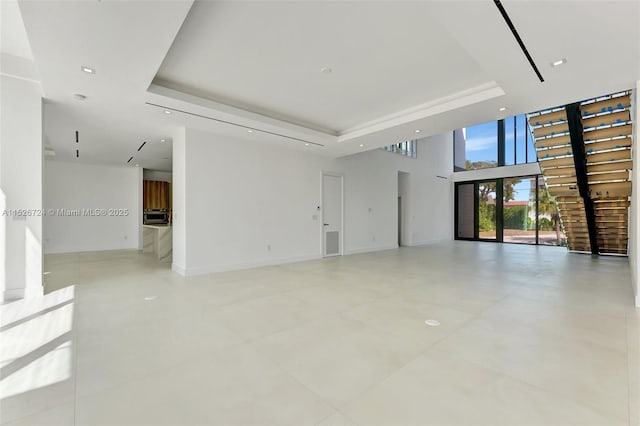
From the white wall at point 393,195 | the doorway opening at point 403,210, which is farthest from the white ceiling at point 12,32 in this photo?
the doorway opening at point 403,210

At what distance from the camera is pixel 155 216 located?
10953 millimetres

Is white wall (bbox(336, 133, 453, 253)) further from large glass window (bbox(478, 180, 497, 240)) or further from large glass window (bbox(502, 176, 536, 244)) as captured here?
large glass window (bbox(502, 176, 536, 244))

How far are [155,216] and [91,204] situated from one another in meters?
2.01

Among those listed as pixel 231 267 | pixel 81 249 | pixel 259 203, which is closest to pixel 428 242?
pixel 259 203

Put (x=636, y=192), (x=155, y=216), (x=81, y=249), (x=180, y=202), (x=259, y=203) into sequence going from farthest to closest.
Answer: (x=155, y=216)
(x=81, y=249)
(x=259, y=203)
(x=180, y=202)
(x=636, y=192)

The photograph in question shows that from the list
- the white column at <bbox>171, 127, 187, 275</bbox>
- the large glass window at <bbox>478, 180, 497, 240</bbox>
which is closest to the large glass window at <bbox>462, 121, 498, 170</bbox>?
the large glass window at <bbox>478, 180, 497, 240</bbox>

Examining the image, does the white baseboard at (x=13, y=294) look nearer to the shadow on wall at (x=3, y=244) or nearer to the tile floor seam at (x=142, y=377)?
the shadow on wall at (x=3, y=244)

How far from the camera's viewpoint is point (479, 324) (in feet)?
10.1

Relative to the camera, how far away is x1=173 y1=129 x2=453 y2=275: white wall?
567 cm

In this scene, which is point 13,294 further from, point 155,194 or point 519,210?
point 519,210

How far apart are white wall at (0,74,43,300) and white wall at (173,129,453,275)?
202 centimetres

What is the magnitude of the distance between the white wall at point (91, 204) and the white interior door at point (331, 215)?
21.8ft

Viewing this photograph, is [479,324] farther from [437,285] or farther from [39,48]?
[39,48]

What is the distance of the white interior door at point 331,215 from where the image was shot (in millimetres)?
7965
